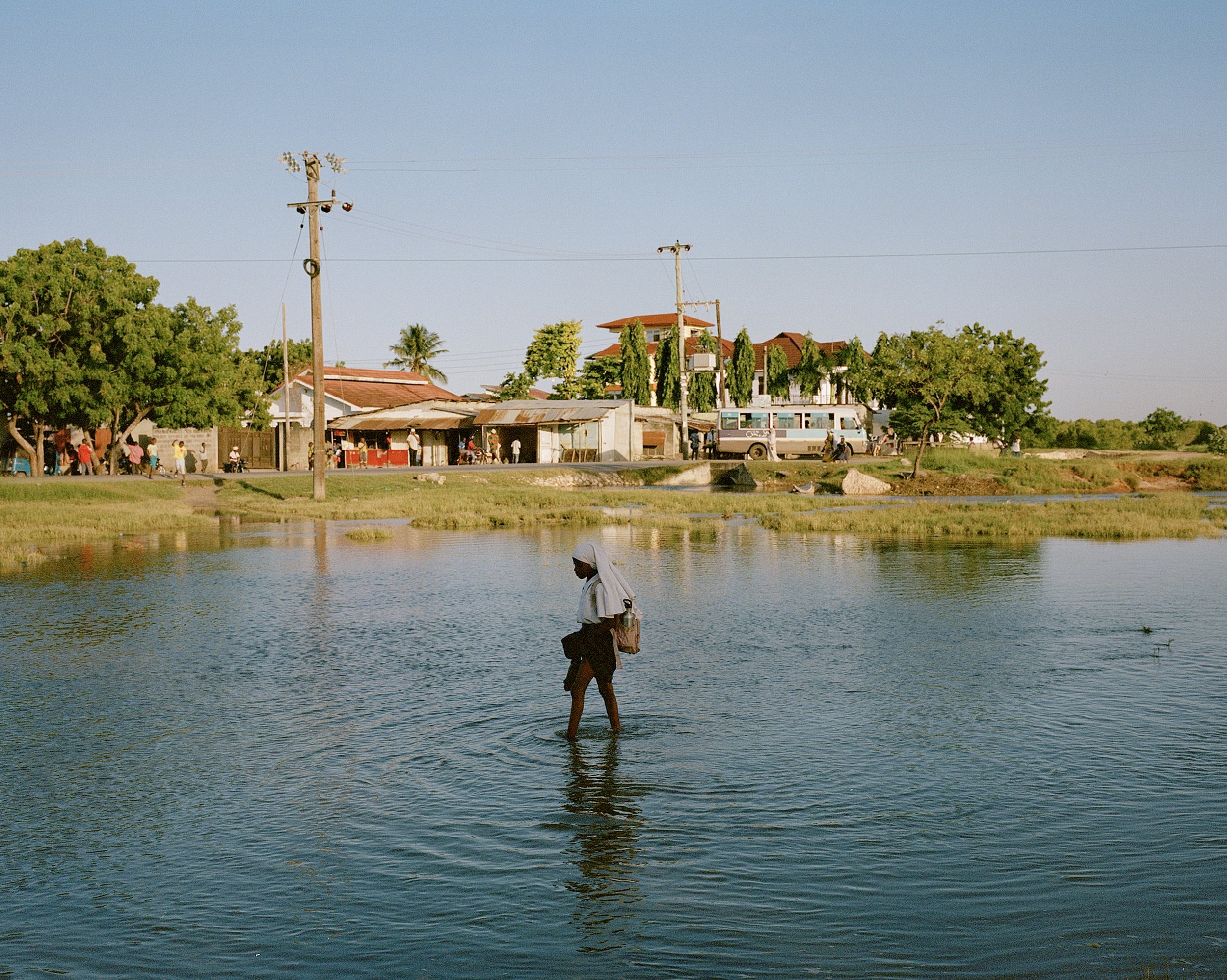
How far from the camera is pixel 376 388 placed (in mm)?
68750

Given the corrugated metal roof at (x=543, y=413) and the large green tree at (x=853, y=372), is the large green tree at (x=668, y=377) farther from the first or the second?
the corrugated metal roof at (x=543, y=413)

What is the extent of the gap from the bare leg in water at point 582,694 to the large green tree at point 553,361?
2761 inches

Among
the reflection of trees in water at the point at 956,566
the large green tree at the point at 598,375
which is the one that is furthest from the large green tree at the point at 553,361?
the reflection of trees in water at the point at 956,566

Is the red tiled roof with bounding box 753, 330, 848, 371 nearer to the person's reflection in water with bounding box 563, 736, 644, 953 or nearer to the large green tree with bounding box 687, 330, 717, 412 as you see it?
the large green tree with bounding box 687, 330, 717, 412

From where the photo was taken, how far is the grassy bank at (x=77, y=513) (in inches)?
1015

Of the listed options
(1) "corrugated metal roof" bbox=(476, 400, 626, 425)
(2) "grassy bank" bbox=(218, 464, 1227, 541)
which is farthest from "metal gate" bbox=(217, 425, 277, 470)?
(2) "grassy bank" bbox=(218, 464, 1227, 541)

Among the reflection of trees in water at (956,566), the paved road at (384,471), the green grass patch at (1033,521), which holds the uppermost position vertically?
the paved road at (384,471)

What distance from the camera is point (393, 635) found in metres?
13.9

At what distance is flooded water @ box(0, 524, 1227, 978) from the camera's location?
210 inches

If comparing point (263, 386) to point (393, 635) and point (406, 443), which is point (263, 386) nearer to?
point (406, 443)

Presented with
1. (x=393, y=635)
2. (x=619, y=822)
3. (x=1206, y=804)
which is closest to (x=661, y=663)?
(x=393, y=635)

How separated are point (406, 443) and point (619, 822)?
56.0 meters

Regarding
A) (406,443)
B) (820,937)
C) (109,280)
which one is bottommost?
(820,937)

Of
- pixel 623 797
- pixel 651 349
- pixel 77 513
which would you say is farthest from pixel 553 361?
pixel 623 797
